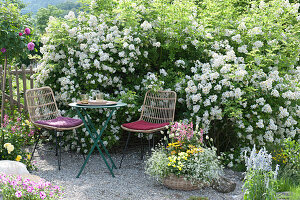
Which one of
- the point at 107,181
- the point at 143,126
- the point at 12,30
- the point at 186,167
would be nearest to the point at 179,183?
the point at 186,167

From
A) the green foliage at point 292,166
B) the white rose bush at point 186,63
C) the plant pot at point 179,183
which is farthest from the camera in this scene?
the white rose bush at point 186,63

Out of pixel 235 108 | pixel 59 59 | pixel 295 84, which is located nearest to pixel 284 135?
pixel 295 84

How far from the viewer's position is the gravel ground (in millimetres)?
3607

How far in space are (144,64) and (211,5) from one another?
150cm

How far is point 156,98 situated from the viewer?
499cm

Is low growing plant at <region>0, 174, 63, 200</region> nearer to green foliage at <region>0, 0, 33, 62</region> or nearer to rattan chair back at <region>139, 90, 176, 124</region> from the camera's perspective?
rattan chair back at <region>139, 90, 176, 124</region>

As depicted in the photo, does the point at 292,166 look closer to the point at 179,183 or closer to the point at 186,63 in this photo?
the point at 179,183

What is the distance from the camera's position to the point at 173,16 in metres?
5.36

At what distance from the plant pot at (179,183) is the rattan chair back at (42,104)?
217cm

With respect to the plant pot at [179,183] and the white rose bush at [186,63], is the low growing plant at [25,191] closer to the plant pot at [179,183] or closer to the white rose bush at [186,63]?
the plant pot at [179,183]

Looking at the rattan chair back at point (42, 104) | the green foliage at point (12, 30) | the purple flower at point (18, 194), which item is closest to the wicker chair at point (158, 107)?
the rattan chair back at point (42, 104)

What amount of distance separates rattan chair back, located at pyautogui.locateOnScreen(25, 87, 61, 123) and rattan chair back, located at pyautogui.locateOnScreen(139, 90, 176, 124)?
1.34 m

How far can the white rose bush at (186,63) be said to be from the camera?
4570 millimetres

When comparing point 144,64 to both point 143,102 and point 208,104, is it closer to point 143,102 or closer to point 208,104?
point 143,102
